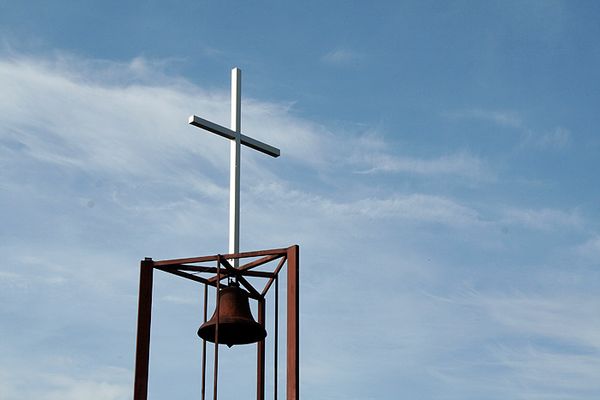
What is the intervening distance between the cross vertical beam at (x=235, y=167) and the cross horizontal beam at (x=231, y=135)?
0.38 feet

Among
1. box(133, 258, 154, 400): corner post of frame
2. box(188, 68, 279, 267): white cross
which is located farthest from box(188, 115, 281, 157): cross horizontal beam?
box(133, 258, 154, 400): corner post of frame

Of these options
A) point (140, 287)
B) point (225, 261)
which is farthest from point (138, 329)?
point (225, 261)

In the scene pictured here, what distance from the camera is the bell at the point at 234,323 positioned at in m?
17.7

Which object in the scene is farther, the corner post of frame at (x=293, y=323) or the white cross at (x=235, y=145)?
the white cross at (x=235, y=145)

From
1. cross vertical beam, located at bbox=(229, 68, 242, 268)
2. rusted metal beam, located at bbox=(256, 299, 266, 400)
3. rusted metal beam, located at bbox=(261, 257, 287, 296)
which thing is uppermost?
cross vertical beam, located at bbox=(229, 68, 242, 268)

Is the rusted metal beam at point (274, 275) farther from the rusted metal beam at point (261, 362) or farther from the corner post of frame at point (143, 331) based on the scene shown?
the corner post of frame at point (143, 331)

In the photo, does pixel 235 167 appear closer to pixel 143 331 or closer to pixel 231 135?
pixel 231 135

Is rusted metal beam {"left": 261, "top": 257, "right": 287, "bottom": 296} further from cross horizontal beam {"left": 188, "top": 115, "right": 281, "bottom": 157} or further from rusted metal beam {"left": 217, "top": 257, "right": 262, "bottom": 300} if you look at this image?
cross horizontal beam {"left": 188, "top": 115, "right": 281, "bottom": 157}

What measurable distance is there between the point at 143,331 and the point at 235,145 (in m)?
3.49

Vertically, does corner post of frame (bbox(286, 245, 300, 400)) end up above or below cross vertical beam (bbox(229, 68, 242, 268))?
below

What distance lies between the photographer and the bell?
17.7 m


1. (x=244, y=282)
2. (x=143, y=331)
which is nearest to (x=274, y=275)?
(x=244, y=282)

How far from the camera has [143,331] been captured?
18422mm

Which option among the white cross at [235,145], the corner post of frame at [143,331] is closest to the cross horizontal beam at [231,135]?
the white cross at [235,145]
